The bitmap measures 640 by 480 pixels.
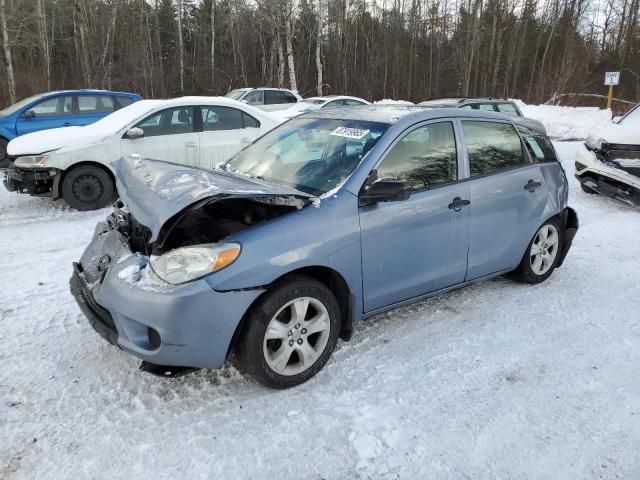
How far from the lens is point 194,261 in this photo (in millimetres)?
2793

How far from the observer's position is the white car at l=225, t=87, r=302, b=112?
724 inches

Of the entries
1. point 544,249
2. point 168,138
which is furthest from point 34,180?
point 544,249

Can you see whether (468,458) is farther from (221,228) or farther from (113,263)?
(113,263)

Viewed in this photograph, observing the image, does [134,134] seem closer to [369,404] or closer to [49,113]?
[49,113]

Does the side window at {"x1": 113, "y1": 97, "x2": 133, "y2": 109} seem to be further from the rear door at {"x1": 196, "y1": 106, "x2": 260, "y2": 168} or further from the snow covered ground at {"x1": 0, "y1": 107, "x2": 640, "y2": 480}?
the snow covered ground at {"x1": 0, "y1": 107, "x2": 640, "y2": 480}

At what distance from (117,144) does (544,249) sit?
5.89m

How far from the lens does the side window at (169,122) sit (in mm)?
7742

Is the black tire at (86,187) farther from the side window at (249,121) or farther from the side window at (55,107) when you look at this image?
the side window at (55,107)

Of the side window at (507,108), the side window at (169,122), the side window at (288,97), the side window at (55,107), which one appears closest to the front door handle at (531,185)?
the side window at (169,122)

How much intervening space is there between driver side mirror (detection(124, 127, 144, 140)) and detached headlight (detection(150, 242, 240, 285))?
5.16m

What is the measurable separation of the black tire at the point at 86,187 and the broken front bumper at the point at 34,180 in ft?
0.42

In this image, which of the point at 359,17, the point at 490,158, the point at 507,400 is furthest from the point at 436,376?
the point at 359,17

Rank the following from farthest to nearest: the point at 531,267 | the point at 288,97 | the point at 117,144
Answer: the point at 288,97 < the point at 117,144 < the point at 531,267

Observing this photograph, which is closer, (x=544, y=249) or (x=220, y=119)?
(x=544, y=249)
